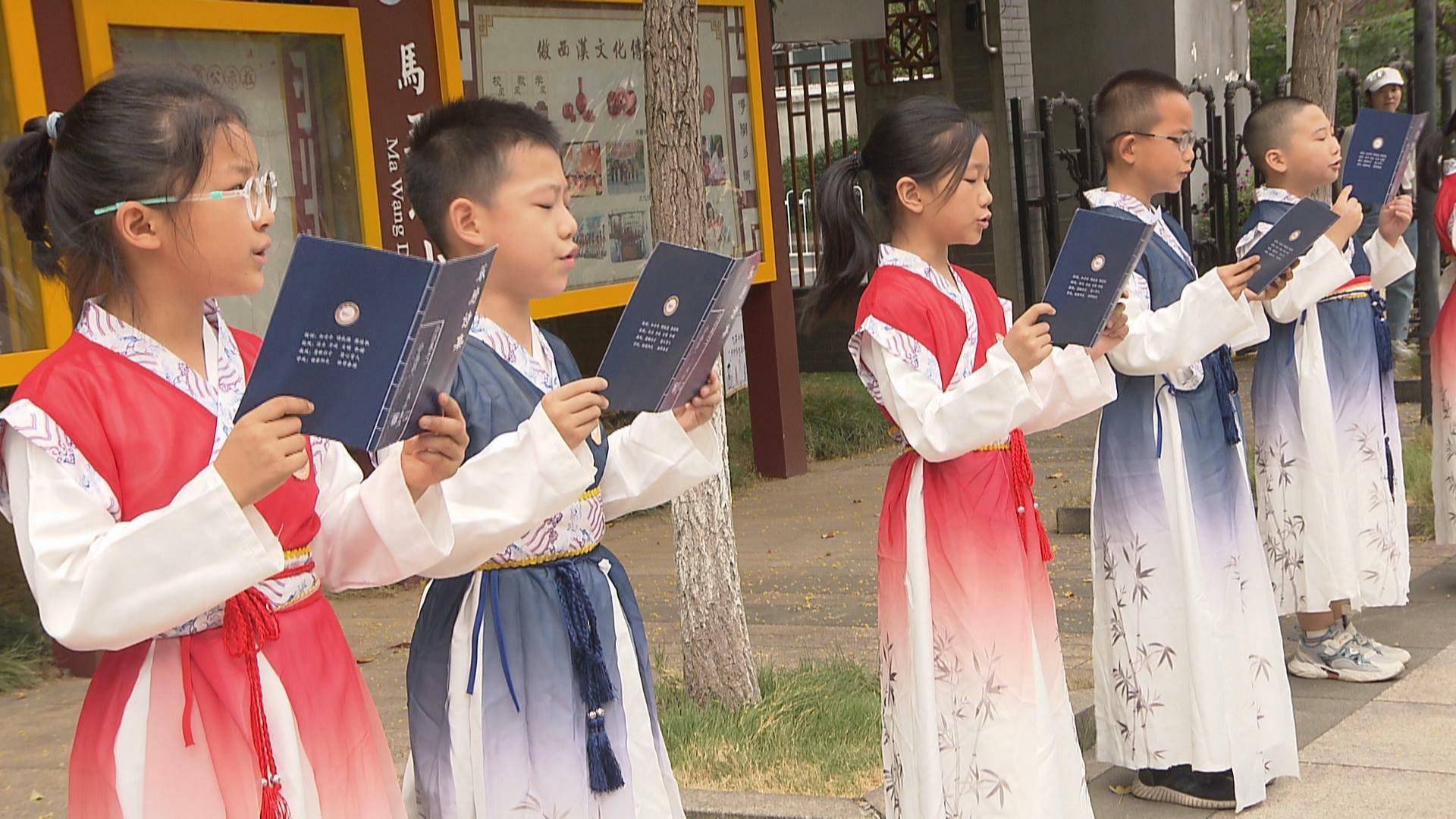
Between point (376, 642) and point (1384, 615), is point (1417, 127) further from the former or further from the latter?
point (376, 642)

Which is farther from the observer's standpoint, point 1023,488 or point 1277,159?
point 1277,159

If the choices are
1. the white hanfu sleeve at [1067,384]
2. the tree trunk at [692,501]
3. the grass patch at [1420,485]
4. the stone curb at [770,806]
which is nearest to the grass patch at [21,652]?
the tree trunk at [692,501]

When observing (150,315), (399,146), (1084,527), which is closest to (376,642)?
(399,146)

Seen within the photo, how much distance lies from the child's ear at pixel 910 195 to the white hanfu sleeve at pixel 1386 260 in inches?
107

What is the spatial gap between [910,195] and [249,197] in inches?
65.2

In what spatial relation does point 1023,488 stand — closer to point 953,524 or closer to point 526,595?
point 953,524

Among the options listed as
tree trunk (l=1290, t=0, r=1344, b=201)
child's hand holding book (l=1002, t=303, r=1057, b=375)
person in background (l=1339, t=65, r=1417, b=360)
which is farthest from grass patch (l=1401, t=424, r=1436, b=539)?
child's hand holding book (l=1002, t=303, r=1057, b=375)

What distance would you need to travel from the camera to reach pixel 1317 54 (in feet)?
24.7

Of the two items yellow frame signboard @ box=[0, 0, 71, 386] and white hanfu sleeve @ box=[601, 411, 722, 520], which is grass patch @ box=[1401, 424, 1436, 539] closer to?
white hanfu sleeve @ box=[601, 411, 722, 520]

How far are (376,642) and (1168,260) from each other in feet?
11.8

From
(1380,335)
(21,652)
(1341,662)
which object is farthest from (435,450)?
(21,652)

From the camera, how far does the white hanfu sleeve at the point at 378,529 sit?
241 cm

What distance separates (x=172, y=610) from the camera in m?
2.08

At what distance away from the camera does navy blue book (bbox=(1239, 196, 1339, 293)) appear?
402 centimetres
